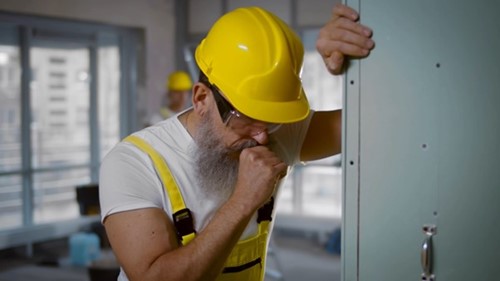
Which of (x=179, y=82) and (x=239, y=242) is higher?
(x=179, y=82)

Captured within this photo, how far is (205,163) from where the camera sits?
5.06 feet

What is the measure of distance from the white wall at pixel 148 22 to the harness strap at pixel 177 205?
5.17 metres

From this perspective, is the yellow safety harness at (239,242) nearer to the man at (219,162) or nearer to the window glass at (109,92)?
the man at (219,162)

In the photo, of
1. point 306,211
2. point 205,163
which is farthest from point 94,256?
point 205,163

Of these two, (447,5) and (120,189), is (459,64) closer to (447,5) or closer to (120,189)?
(447,5)

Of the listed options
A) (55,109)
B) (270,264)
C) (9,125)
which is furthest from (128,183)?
(55,109)

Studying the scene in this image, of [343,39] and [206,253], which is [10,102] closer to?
[206,253]

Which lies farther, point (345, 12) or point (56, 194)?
point (56, 194)

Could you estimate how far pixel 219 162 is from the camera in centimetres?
158

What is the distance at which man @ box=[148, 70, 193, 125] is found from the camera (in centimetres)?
635

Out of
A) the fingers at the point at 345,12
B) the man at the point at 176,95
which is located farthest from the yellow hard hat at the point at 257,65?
the man at the point at 176,95

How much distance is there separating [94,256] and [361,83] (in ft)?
17.1

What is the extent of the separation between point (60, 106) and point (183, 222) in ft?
17.4

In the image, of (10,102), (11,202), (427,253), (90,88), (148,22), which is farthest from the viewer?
(148,22)
